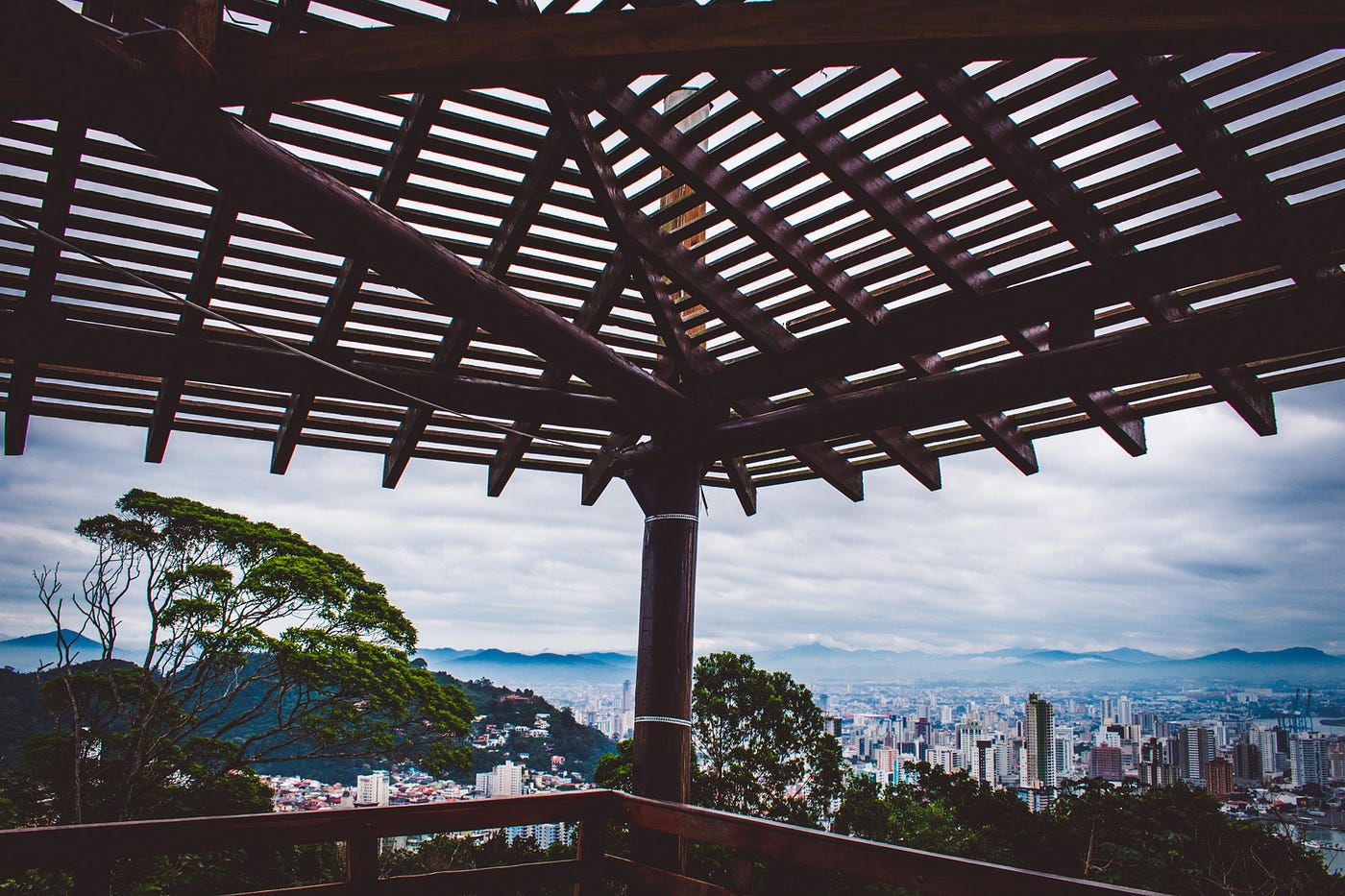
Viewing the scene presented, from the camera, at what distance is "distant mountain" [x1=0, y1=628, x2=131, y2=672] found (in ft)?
19.3

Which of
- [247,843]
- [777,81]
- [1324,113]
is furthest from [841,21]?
[247,843]

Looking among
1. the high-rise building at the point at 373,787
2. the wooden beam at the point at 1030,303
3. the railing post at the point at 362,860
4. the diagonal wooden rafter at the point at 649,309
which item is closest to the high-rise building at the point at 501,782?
the high-rise building at the point at 373,787

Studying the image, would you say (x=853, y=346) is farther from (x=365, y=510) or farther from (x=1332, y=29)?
(x=365, y=510)

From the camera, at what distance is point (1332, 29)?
141 centimetres

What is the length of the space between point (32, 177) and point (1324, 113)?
4.51m

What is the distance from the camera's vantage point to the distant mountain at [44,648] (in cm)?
588

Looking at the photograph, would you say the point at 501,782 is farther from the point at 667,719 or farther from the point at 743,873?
the point at 743,873

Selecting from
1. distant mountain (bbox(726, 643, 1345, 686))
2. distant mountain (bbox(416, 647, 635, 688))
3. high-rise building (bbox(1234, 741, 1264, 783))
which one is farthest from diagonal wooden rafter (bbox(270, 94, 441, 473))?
high-rise building (bbox(1234, 741, 1264, 783))

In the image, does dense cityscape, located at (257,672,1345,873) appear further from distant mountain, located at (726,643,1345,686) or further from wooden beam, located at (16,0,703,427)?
wooden beam, located at (16,0,703,427)

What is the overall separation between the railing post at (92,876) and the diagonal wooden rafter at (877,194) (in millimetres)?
3045

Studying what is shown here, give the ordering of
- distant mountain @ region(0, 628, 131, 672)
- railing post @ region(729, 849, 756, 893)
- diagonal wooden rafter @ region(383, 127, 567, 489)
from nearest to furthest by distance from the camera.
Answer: railing post @ region(729, 849, 756, 893)
diagonal wooden rafter @ region(383, 127, 567, 489)
distant mountain @ region(0, 628, 131, 672)

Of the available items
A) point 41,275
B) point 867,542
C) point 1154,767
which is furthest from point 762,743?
point 867,542

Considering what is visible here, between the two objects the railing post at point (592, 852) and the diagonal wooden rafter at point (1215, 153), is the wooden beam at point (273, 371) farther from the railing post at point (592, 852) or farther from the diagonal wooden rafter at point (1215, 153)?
the diagonal wooden rafter at point (1215, 153)

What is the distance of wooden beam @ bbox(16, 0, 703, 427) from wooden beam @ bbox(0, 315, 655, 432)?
0.31 metres
